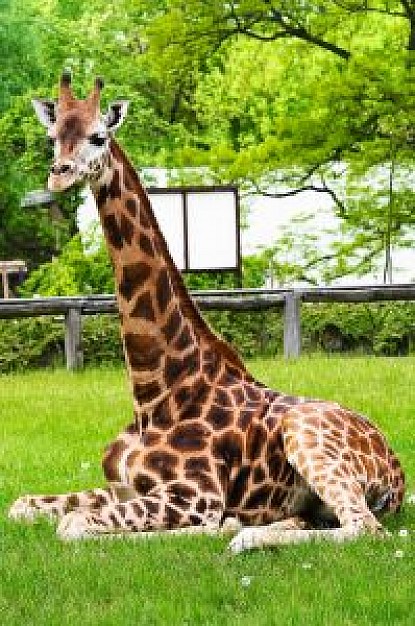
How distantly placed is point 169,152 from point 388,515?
70.0 feet

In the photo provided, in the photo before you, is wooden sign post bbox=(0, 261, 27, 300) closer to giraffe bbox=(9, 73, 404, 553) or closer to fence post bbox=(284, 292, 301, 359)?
fence post bbox=(284, 292, 301, 359)

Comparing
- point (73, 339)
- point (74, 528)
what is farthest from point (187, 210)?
point (74, 528)

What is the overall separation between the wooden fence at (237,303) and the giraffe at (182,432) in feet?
29.4

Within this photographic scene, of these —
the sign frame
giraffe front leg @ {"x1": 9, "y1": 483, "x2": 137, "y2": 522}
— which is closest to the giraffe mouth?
giraffe front leg @ {"x1": 9, "y1": 483, "x2": 137, "y2": 522}

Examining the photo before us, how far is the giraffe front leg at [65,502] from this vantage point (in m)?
6.66

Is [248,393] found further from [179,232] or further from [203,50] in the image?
[203,50]

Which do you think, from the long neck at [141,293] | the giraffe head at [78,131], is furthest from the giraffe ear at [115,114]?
the long neck at [141,293]

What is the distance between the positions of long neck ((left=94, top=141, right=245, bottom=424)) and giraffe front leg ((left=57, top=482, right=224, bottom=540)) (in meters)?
0.47

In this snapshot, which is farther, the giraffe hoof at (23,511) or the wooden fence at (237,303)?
the wooden fence at (237,303)

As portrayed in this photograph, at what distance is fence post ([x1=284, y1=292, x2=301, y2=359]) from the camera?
1628cm

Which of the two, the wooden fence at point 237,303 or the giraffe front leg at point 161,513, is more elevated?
the wooden fence at point 237,303

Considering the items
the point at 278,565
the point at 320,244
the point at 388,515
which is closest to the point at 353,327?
the point at 320,244

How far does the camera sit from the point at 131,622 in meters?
5.05

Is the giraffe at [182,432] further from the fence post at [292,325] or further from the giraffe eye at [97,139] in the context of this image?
the fence post at [292,325]
